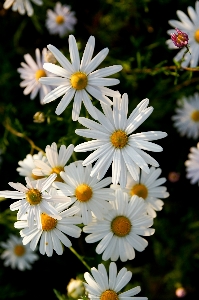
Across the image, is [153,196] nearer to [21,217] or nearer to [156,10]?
[21,217]

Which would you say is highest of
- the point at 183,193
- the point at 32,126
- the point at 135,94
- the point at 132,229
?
the point at 135,94

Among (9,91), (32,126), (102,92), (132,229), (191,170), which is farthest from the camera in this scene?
(9,91)

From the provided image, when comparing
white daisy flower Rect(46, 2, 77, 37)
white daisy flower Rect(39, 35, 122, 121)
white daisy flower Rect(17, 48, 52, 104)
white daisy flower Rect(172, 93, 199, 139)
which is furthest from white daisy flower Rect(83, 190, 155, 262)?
white daisy flower Rect(46, 2, 77, 37)

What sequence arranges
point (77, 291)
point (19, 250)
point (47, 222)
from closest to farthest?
point (47, 222) → point (77, 291) → point (19, 250)

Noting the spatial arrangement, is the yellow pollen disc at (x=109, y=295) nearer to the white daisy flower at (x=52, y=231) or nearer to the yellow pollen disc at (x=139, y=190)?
the white daisy flower at (x=52, y=231)

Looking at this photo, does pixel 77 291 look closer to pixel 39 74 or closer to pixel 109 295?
pixel 109 295

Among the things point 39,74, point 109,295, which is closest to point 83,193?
point 109,295

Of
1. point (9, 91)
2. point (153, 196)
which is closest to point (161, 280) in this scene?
point (153, 196)
